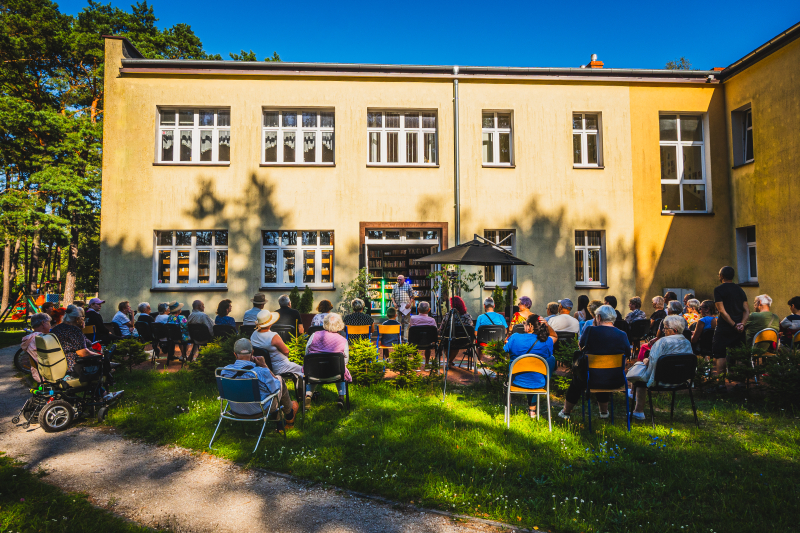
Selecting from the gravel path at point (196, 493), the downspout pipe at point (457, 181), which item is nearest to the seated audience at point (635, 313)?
the downspout pipe at point (457, 181)

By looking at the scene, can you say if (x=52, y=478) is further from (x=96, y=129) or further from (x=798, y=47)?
(x=96, y=129)

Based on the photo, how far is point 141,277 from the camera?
13344mm

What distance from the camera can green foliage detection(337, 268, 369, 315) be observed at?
13375mm

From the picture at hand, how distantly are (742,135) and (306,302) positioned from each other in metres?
13.5

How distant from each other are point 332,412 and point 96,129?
2502 cm

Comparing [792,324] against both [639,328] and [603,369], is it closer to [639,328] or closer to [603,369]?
[639,328]

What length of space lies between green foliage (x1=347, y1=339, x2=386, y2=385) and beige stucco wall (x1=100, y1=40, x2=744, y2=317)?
638cm

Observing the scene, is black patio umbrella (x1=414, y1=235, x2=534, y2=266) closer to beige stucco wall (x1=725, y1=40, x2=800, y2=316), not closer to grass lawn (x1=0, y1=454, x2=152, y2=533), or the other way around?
grass lawn (x1=0, y1=454, x2=152, y2=533)

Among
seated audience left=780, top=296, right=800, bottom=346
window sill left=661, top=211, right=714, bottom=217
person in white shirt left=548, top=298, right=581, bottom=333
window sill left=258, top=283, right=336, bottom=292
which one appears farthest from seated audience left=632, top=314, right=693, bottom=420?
window sill left=661, top=211, right=714, bottom=217

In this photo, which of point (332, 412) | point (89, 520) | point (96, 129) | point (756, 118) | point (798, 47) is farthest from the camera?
point (96, 129)

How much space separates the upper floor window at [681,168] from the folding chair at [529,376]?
11076mm

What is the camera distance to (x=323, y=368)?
595 cm

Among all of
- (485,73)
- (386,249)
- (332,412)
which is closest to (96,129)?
(386,249)

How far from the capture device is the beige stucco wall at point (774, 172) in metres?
11.6
